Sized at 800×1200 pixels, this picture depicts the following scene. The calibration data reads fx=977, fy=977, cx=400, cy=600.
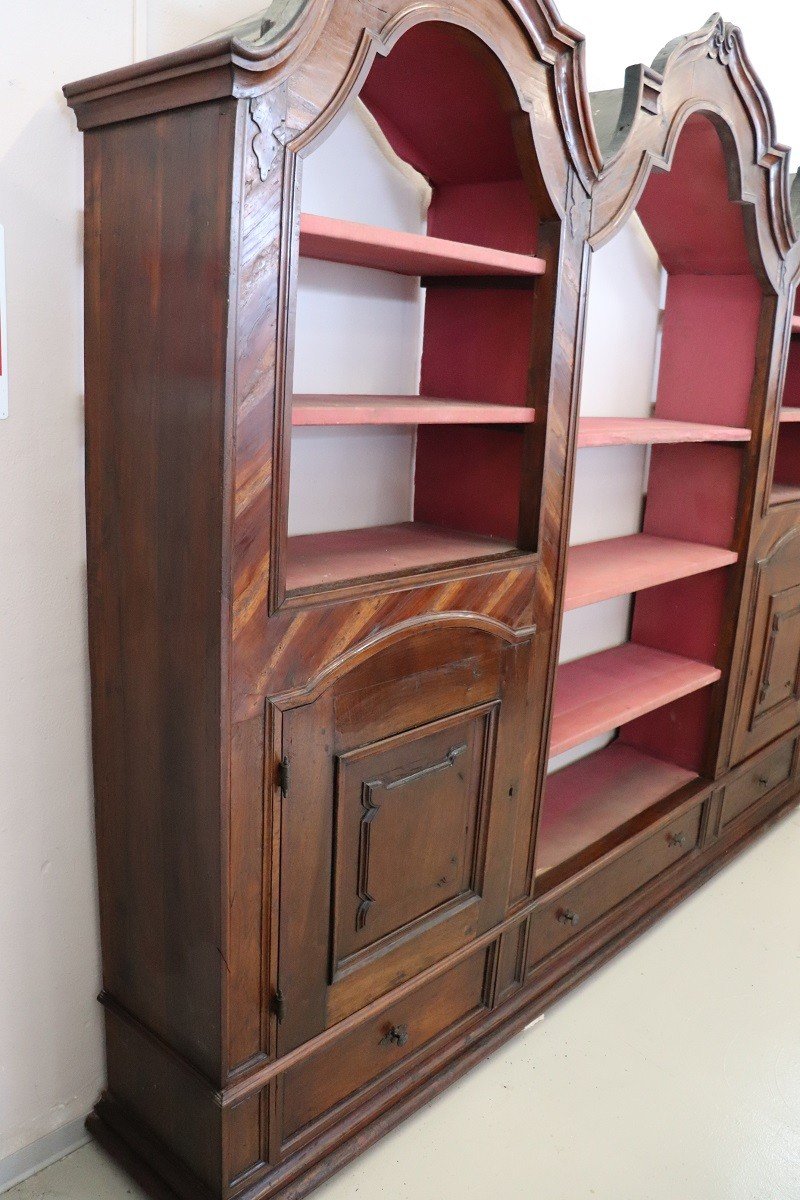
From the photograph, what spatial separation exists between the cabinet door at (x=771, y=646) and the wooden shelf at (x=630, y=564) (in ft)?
0.72

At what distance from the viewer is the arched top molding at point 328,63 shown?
1277 mm

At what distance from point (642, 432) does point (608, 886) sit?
1155 mm

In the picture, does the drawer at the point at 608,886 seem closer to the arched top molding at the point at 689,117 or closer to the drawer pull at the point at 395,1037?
the drawer pull at the point at 395,1037

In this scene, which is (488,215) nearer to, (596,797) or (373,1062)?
(596,797)

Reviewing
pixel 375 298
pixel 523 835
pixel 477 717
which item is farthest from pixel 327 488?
pixel 523 835

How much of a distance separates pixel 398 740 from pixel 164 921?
504mm

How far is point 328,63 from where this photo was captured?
4.50ft

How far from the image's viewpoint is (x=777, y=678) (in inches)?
122

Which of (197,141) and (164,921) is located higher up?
(197,141)

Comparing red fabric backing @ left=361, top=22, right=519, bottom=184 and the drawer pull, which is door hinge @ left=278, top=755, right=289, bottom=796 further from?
red fabric backing @ left=361, top=22, right=519, bottom=184

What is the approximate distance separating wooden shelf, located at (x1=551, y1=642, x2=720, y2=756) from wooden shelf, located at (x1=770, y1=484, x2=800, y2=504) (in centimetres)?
53

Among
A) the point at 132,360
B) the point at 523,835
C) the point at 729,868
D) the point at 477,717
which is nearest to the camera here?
the point at 132,360

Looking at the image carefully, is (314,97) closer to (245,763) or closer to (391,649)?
(391,649)

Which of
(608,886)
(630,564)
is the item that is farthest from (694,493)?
(608,886)
